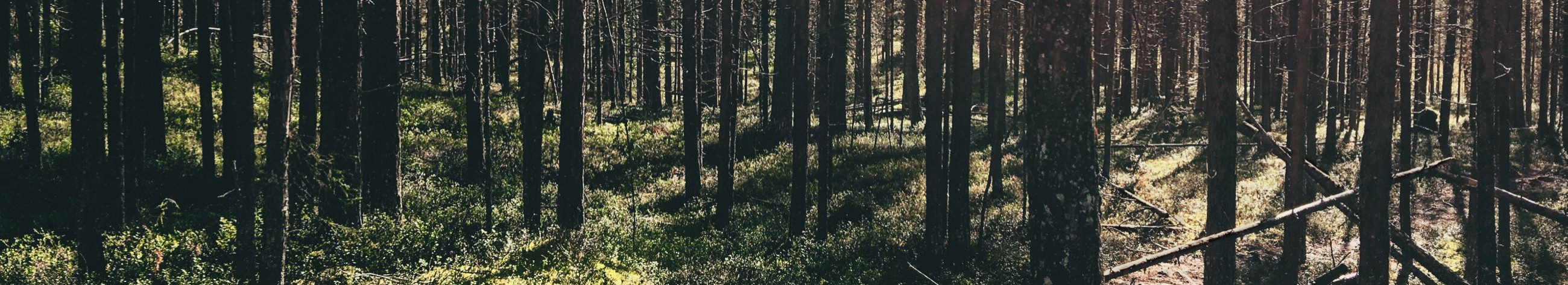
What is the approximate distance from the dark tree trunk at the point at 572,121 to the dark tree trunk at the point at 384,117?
259 cm

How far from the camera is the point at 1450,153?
23.2 meters

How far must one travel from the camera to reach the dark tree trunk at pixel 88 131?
10.6 m

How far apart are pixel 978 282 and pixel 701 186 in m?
7.13

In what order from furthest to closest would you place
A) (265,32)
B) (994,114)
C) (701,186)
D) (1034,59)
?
(265,32) → (994,114) → (701,186) → (1034,59)

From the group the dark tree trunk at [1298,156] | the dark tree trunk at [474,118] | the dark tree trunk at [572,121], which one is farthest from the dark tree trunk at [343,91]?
the dark tree trunk at [1298,156]

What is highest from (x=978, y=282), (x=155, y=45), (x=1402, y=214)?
(x=155, y=45)

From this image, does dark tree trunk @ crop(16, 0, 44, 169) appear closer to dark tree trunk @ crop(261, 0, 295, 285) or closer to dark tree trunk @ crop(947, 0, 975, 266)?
dark tree trunk @ crop(261, 0, 295, 285)

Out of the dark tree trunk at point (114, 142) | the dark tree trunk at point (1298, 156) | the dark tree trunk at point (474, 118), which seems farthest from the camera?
the dark tree trunk at point (474, 118)

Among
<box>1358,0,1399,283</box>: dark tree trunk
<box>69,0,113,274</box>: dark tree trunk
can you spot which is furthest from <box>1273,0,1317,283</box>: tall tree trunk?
<box>69,0,113,274</box>: dark tree trunk

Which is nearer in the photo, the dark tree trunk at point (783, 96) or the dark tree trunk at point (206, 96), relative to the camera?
the dark tree trunk at point (206, 96)

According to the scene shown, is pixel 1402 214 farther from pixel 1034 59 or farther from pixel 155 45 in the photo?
pixel 155 45

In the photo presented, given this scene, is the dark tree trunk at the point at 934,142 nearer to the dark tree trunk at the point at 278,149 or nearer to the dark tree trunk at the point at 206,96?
the dark tree trunk at the point at 278,149

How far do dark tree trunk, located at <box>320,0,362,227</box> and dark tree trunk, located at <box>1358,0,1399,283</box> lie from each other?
12.8 meters

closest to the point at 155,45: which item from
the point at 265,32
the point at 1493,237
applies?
the point at 265,32
